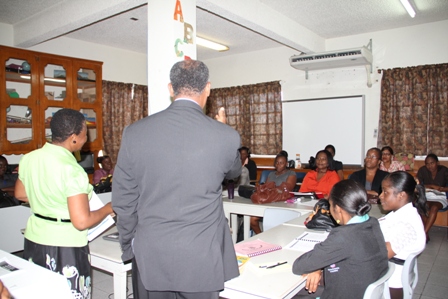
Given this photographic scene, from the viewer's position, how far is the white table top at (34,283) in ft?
4.52

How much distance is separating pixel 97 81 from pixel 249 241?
17.3 ft

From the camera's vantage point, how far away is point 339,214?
1.93m

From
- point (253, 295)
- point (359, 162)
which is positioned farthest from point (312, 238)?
point (359, 162)

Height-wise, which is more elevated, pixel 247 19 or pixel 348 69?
pixel 247 19

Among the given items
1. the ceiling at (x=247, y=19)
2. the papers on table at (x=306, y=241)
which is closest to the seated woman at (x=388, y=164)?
the ceiling at (x=247, y=19)

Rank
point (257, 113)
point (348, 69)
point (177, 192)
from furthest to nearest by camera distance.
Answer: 1. point (257, 113)
2. point (348, 69)
3. point (177, 192)

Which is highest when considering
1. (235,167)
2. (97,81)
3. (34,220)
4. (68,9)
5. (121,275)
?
(68,9)

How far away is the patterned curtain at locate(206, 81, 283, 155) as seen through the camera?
7.79 metres

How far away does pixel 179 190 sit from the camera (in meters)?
1.32

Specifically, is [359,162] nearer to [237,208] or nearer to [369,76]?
[369,76]

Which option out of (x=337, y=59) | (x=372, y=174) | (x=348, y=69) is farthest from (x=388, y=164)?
(x=348, y=69)

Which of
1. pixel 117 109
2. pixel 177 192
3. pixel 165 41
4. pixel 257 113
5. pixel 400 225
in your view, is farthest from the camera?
pixel 257 113

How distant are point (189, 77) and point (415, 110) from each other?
6.01 meters

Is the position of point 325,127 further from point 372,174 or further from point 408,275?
point 408,275
